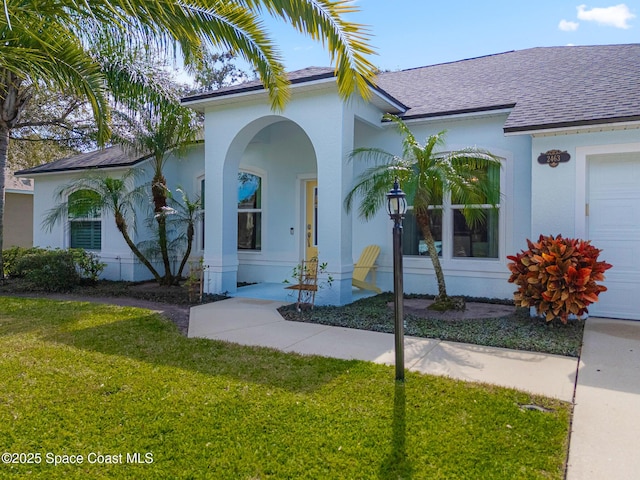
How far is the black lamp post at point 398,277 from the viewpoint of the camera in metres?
4.07

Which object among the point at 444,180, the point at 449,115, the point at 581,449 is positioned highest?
the point at 449,115

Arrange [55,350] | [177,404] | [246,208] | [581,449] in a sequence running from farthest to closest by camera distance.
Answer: [246,208] → [55,350] → [177,404] → [581,449]

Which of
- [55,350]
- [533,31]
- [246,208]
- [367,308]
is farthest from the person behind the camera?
[533,31]

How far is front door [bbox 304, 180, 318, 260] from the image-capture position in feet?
35.5

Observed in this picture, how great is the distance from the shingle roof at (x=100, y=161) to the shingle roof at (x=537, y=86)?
23.7 ft

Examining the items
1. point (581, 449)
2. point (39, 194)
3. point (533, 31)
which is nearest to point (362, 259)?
point (581, 449)

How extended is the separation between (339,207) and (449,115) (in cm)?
295

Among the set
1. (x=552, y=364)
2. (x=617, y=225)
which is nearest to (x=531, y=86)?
(x=617, y=225)

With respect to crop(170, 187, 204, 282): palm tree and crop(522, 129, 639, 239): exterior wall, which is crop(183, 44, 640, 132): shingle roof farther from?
crop(170, 187, 204, 282): palm tree

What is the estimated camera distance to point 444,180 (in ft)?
22.5

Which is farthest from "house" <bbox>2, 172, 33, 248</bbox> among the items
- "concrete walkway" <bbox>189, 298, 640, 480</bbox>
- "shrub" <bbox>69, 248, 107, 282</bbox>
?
"concrete walkway" <bbox>189, 298, 640, 480</bbox>

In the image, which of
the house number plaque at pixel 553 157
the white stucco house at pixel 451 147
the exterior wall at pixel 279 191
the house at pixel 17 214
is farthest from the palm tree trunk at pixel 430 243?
the house at pixel 17 214

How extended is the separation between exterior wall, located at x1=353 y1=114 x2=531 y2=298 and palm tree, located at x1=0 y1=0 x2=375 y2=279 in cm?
314

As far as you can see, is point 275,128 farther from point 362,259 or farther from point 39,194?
point 39,194
